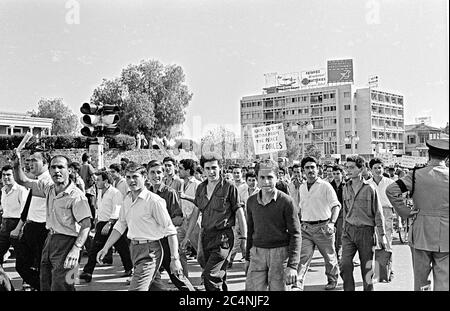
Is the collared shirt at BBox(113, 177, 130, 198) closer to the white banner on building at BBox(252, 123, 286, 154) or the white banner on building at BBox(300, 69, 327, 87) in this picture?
the white banner on building at BBox(252, 123, 286, 154)

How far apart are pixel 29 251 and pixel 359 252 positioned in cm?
428

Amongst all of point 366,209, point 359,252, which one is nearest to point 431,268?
point 359,252

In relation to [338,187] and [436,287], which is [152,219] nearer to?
[436,287]

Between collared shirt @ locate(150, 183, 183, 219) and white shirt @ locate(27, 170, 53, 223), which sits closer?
collared shirt @ locate(150, 183, 183, 219)

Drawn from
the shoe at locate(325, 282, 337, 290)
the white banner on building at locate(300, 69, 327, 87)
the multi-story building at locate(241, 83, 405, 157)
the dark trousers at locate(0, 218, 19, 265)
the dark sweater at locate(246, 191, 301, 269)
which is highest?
the white banner on building at locate(300, 69, 327, 87)

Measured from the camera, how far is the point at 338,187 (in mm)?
9227

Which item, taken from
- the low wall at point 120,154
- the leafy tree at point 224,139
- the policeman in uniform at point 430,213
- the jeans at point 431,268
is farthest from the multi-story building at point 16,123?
the jeans at point 431,268

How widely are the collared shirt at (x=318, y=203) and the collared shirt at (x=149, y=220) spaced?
95.6 inches

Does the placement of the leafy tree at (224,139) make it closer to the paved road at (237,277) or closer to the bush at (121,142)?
the bush at (121,142)

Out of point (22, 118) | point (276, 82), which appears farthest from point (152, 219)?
point (276, 82)

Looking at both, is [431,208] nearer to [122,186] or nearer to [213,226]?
[213,226]

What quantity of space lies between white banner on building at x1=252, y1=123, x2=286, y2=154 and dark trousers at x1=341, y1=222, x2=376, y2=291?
24.0 feet

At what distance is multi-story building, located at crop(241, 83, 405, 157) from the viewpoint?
7338 cm

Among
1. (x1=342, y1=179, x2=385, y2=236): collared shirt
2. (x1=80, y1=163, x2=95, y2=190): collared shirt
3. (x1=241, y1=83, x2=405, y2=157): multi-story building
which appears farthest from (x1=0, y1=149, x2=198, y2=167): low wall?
(x1=241, y1=83, x2=405, y2=157): multi-story building
